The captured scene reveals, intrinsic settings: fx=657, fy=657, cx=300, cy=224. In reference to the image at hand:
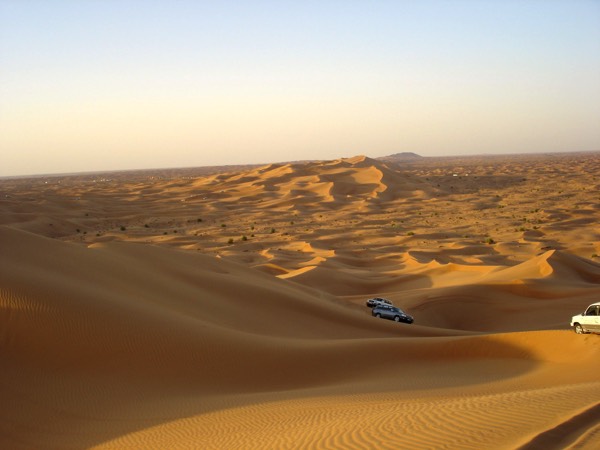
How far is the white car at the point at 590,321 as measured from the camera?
14094 millimetres

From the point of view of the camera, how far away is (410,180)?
8881 centimetres

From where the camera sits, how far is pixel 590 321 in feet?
46.7

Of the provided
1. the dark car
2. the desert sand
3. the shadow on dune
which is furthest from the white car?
the dark car

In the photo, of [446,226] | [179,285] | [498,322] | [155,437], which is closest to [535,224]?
[446,226]

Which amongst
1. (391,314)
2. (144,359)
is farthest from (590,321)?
(144,359)

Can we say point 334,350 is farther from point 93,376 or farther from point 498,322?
point 498,322

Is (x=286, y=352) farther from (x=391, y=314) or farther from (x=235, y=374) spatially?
(x=391, y=314)

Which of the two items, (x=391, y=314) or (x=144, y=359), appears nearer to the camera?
(x=144, y=359)

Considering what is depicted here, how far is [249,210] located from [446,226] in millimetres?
23873

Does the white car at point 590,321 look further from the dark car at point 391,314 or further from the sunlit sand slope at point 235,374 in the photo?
the dark car at point 391,314

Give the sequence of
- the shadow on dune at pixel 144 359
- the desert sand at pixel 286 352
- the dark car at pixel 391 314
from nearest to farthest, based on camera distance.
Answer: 1. the desert sand at pixel 286 352
2. the shadow on dune at pixel 144 359
3. the dark car at pixel 391 314

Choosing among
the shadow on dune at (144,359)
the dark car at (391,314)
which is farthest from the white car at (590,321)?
the dark car at (391,314)

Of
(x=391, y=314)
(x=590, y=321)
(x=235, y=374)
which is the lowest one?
(x=391, y=314)

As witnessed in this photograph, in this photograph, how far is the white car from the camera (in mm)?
14094
